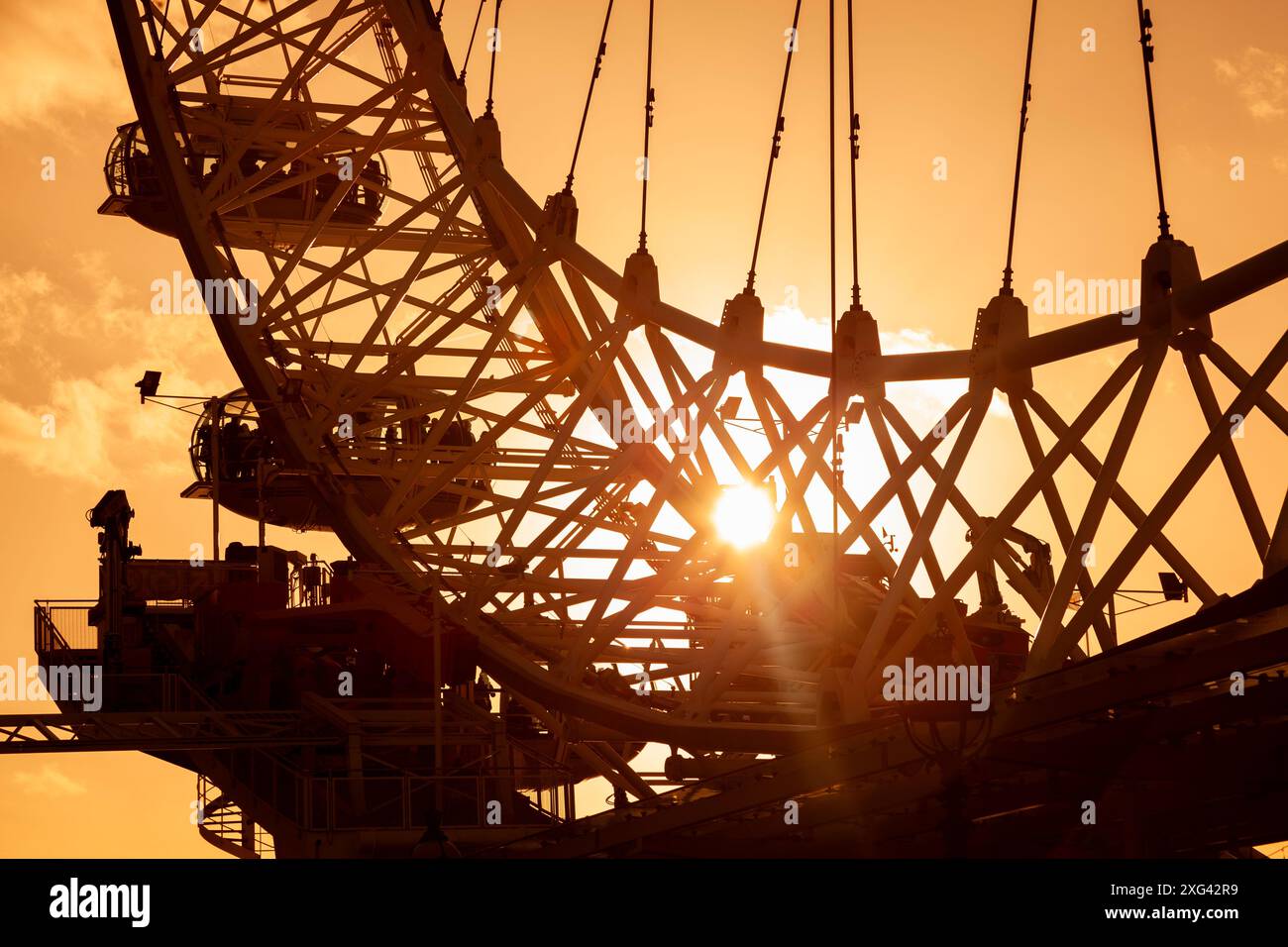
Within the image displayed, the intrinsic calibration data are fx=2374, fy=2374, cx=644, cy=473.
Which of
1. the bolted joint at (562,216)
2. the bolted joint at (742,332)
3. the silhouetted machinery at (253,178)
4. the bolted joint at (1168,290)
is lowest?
the bolted joint at (1168,290)

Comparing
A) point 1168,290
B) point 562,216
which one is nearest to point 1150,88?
point 1168,290

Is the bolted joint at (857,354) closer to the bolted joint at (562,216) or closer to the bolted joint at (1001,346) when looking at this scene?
the bolted joint at (1001,346)

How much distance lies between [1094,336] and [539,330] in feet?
81.5

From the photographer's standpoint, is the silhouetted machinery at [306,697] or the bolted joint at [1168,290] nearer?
the bolted joint at [1168,290]

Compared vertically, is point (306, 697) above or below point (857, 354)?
below

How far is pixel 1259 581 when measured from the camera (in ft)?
120

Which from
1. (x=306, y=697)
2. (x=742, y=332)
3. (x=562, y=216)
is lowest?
(x=306, y=697)

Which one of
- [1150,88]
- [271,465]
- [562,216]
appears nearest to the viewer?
[1150,88]

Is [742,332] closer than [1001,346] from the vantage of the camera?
No

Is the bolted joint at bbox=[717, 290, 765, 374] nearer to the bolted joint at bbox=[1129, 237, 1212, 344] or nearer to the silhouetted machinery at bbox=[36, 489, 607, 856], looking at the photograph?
the silhouetted machinery at bbox=[36, 489, 607, 856]

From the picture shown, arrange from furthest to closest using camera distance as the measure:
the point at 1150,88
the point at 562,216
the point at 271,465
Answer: the point at 271,465 → the point at 562,216 → the point at 1150,88

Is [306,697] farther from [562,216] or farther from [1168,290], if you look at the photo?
[1168,290]

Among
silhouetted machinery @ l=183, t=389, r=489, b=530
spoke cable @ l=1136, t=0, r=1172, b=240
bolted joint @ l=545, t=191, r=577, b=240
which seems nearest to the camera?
spoke cable @ l=1136, t=0, r=1172, b=240
